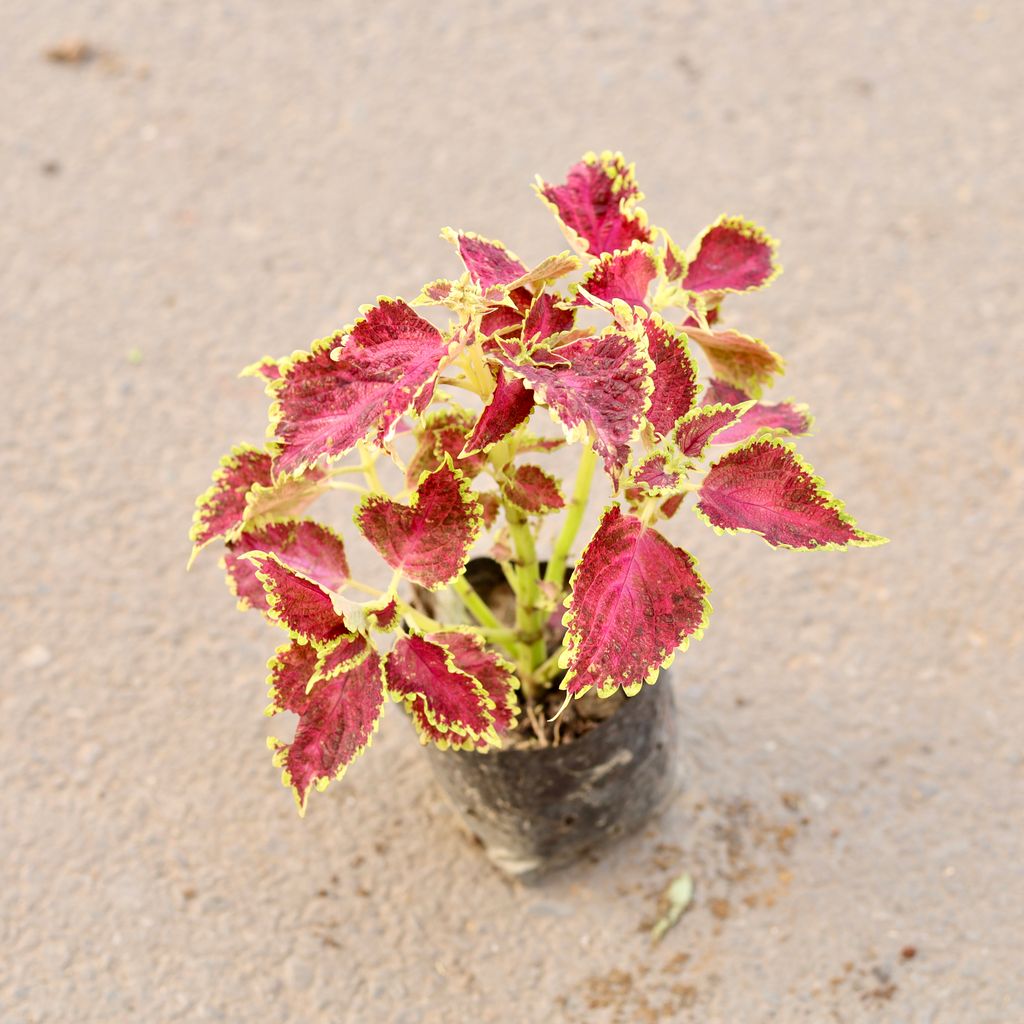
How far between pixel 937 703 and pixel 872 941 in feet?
1.26

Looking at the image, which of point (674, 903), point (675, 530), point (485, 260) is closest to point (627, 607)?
point (485, 260)

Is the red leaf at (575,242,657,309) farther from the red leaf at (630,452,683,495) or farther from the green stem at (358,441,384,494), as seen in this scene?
the green stem at (358,441,384,494)

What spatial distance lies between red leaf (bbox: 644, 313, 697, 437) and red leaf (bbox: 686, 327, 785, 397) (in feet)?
0.26

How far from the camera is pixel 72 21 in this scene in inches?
110

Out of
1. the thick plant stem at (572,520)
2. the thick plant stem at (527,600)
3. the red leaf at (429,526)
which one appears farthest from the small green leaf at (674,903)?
the red leaf at (429,526)

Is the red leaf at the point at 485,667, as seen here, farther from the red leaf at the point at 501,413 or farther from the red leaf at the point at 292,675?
the red leaf at the point at 501,413

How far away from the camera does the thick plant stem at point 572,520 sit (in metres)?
1.25

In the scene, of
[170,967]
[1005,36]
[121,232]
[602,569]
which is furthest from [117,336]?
[1005,36]

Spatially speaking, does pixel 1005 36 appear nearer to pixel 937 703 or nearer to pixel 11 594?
pixel 937 703

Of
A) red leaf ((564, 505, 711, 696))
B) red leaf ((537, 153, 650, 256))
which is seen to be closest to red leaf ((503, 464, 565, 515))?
red leaf ((564, 505, 711, 696))

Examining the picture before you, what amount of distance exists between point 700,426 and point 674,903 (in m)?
0.85

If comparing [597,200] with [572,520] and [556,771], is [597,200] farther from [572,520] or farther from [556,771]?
[556,771]

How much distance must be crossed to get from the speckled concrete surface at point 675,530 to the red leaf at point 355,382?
90 centimetres

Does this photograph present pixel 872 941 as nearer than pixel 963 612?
Yes
